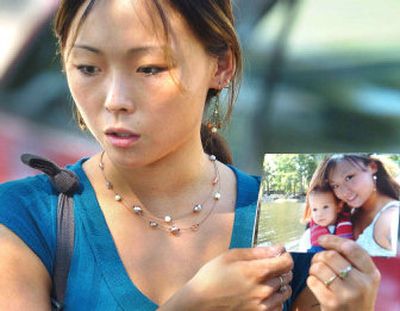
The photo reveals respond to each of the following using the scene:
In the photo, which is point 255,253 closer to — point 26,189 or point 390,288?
point 26,189

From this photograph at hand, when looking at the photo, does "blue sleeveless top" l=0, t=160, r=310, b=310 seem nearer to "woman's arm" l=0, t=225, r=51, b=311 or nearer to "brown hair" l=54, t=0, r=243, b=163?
"woman's arm" l=0, t=225, r=51, b=311

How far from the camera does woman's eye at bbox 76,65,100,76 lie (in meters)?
1.09

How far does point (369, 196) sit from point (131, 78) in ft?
1.37

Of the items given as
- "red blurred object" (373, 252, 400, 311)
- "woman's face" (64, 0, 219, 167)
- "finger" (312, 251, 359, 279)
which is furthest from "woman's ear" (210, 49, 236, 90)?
"red blurred object" (373, 252, 400, 311)

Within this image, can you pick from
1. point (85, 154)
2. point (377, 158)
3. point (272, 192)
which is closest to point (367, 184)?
point (377, 158)

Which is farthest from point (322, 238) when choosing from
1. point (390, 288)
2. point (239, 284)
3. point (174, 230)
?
point (390, 288)

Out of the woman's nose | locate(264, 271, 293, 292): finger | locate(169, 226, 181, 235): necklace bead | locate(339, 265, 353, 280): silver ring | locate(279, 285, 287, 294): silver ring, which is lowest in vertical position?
locate(279, 285, 287, 294): silver ring

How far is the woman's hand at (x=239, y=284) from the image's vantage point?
3.31ft

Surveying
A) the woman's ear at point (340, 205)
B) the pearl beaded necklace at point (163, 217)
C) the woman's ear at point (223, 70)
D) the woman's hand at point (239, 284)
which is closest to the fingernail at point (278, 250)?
the woman's hand at point (239, 284)

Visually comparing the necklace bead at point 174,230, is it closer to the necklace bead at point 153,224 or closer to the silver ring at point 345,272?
the necklace bead at point 153,224

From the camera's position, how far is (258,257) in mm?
1014

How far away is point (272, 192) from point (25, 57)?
5.39 feet

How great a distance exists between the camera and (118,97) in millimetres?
1055

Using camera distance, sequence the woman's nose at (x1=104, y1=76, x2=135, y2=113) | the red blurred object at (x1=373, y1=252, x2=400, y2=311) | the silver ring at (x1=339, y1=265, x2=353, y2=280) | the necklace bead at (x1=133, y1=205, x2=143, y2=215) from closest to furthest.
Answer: the silver ring at (x1=339, y1=265, x2=353, y2=280), the woman's nose at (x1=104, y1=76, x2=135, y2=113), the necklace bead at (x1=133, y1=205, x2=143, y2=215), the red blurred object at (x1=373, y1=252, x2=400, y2=311)
